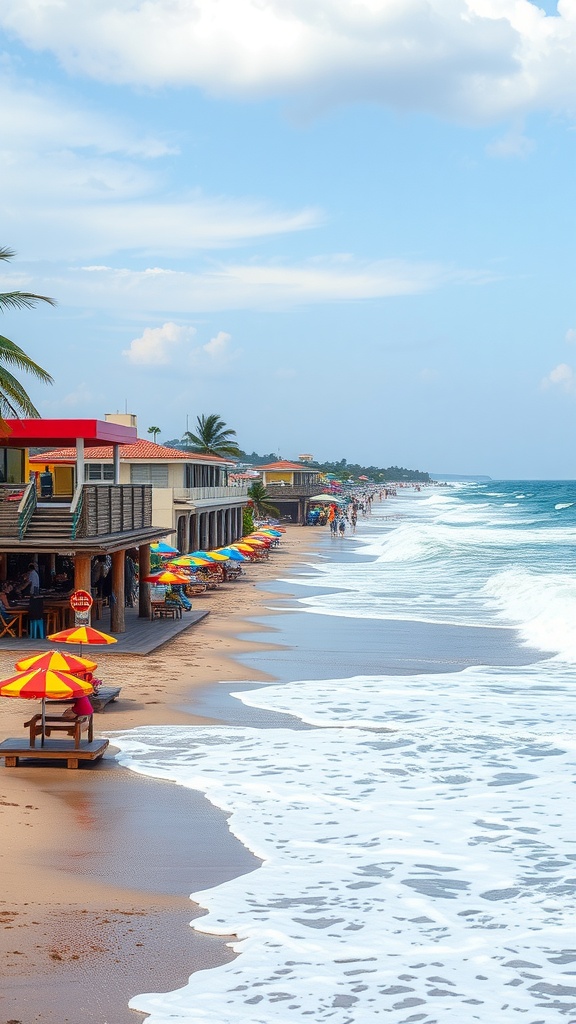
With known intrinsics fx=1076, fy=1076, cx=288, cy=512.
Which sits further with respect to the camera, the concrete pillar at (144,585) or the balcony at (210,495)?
the balcony at (210,495)

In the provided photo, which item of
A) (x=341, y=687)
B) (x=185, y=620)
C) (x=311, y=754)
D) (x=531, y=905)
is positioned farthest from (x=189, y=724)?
(x=185, y=620)

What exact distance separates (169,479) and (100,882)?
36.2m

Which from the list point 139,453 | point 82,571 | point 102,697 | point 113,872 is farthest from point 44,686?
point 139,453

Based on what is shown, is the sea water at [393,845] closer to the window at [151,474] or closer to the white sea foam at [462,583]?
the white sea foam at [462,583]

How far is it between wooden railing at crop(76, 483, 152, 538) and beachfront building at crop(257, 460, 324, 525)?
5620 centimetres

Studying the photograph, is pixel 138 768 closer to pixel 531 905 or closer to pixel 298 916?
pixel 298 916

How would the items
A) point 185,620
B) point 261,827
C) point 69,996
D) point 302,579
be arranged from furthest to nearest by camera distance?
1. point 302,579
2. point 185,620
3. point 261,827
4. point 69,996

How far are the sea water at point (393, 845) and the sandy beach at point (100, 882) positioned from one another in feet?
0.79

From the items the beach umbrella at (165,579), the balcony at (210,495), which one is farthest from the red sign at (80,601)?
the balcony at (210,495)

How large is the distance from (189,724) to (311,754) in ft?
7.86

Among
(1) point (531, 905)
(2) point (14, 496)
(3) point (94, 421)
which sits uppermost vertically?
(3) point (94, 421)

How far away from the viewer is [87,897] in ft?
31.2

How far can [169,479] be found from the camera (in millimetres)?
Result: 45562

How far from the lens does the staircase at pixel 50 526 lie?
22.5 m
